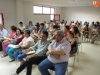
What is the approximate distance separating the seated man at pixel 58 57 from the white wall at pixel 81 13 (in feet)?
34.3

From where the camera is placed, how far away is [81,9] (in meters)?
12.1

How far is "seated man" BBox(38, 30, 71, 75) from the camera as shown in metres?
2.08

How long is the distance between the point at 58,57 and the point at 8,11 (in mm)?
5865

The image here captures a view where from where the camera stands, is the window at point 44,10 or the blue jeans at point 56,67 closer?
the blue jeans at point 56,67

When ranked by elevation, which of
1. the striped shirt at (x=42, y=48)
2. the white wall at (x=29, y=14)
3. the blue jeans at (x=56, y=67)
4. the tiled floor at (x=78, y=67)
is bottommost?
the tiled floor at (x=78, y=67)

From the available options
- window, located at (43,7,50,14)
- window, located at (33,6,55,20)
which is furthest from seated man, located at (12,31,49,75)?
window, located at (43,7,50,14)

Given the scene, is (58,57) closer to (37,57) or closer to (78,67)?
(37,57)

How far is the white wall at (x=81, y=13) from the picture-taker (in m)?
11.5

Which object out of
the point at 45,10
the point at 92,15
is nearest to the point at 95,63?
the point at 45,10

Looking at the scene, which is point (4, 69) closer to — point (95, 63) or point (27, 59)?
point (27, 59)

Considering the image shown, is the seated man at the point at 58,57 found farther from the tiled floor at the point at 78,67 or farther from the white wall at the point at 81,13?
the white wall at the point at 81,13

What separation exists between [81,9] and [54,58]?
1098cm

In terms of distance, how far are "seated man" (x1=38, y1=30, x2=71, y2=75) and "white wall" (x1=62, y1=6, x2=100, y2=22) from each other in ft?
34.3

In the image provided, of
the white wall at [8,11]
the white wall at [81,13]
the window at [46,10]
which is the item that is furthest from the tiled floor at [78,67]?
the white wall at [81,13]
